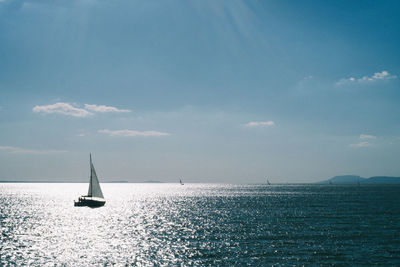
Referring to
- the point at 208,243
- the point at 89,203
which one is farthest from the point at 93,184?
the point at 208,243

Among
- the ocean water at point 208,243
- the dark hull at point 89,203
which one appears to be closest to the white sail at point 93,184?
the dark hull at point 89,203

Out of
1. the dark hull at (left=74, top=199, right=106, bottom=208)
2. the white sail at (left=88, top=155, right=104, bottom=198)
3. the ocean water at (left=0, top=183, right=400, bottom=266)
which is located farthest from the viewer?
the dark hull at (left=74, top=199, right=106, bottom=208)

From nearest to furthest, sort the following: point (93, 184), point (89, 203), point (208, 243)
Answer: point (208, 243), point (93, 184), point (89, 203)

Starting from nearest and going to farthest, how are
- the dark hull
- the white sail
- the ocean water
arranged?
the ocean water → the white sail → the dark hull

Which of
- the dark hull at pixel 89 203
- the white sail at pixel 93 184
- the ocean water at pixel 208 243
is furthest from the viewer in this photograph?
the dark hull at pixel 89 203

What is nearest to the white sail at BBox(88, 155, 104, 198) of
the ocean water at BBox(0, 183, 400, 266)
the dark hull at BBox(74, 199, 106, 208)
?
the dark hull at BBox(74, 199, 106, 208)

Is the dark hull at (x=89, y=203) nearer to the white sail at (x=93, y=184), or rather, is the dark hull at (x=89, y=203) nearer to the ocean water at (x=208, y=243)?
the white sail at (x=93, y=184)

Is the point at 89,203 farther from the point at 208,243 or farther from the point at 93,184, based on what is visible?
the point at 208,243

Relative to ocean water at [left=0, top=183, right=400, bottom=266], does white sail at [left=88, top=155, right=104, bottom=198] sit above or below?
above

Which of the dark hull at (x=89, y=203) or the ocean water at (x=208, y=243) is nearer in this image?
the ocean water at (x=208, y=243)

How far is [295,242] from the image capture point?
50.5m

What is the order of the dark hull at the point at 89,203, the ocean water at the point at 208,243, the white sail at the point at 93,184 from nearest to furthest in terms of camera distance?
the ocean water at the point at 208,243, the white sail at the point at 93,184, the dark hull at the point at 89,203

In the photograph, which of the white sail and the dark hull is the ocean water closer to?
the white sail

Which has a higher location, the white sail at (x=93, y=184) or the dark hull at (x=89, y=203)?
the white sail at (x=93, y=184)
